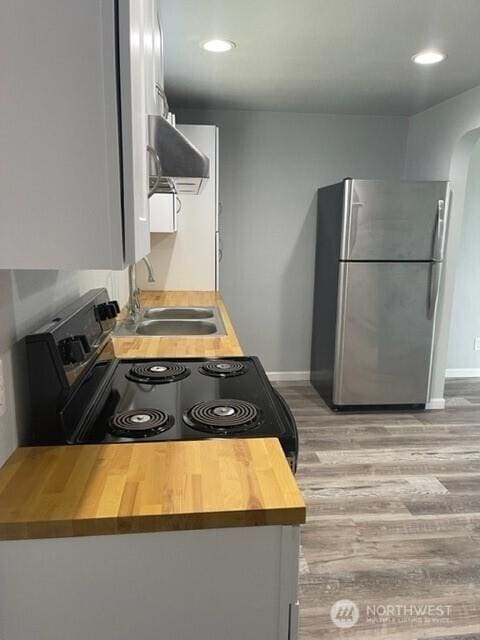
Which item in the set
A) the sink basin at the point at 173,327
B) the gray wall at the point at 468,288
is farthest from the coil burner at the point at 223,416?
the gray wall at the point at 468,288

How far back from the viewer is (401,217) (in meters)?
3.45

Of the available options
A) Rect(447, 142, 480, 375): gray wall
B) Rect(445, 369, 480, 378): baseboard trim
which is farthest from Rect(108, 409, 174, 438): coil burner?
Rect(445, 369, 480, 378): baseboard trim

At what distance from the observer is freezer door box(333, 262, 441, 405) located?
3.54 meters

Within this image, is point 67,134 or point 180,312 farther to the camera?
point 180,312

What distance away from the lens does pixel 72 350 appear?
119 cm

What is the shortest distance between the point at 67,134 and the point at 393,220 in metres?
3.04

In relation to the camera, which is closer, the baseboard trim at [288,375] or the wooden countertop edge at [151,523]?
the wooden countertop edge at [151,523]

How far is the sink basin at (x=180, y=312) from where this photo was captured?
2.86 m

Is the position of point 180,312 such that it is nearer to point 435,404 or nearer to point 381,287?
point 381,287

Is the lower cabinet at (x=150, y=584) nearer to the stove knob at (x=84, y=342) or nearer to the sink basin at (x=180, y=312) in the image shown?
the stove knob at (x=84, y=342)

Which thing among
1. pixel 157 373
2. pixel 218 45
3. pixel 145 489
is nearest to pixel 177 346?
pixel 157 373

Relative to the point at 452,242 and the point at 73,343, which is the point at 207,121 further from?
the point at 73,343

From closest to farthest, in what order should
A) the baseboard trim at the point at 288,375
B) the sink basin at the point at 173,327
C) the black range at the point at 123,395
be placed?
the black range at the point at 123,395 → the sink basin at the point at 173,327 → the baseboard trim at the point at 288,375

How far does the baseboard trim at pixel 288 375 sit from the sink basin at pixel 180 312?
1.63 metres
